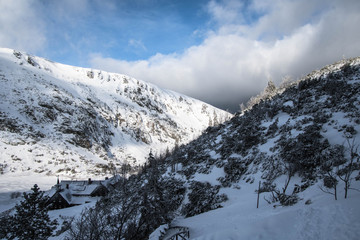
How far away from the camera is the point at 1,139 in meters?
56.8

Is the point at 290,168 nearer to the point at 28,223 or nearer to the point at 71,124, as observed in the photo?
the point at 28,223

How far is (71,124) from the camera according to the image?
79.1m

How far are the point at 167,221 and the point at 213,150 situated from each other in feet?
45.3

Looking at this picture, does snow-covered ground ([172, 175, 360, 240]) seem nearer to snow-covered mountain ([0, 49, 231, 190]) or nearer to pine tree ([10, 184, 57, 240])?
pine tree ([10, 184, 57, 240])

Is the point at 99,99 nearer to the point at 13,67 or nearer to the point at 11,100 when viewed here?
the point at 13,67

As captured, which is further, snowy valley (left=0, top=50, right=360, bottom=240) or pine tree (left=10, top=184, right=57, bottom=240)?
pine tree (left=10, top=184, right=57, bottom=240)

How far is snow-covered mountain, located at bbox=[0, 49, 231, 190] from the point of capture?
59031mm

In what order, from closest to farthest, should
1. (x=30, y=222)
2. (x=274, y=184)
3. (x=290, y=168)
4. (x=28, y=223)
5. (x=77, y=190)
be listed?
(x=290, y=168)
(x=274, y=184)
(x=28, y=223)
(x=30, y=222)
(x=77, y=190)

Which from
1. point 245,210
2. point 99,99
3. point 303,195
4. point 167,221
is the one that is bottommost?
point 167,221

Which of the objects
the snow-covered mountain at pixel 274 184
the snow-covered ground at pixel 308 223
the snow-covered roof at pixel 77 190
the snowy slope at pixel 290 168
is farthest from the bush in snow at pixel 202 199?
the snow-covered roof at pixel 77 190

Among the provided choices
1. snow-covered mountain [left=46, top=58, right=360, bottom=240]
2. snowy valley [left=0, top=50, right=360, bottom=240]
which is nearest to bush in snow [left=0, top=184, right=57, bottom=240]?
snow-covered mountain [left=46, top=58, right=360, bottom=240]

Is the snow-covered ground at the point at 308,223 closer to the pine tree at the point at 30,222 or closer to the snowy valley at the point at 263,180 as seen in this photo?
the snowy valley at the point at 263,180

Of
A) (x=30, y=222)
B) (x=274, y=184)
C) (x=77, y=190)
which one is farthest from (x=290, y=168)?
(x=77, y=190)

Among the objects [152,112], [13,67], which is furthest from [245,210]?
[152,112]
